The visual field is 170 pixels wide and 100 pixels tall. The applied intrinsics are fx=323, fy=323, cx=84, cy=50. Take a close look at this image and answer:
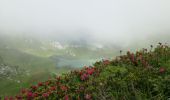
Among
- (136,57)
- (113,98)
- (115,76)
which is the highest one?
(136,57)

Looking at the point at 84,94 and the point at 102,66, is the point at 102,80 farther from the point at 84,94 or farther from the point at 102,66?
the point at 102,66

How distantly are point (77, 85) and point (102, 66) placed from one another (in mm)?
1763

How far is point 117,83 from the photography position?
9.08m

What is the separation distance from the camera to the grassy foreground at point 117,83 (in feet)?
28.3

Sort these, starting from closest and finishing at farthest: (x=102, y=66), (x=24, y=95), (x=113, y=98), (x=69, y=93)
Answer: (x=113, y=98), (x=69, y=93), (x=24, y=95), (x=102, y=66)

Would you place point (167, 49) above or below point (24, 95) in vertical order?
above

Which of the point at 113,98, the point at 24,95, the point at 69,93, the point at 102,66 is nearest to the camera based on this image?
the point at 113,98

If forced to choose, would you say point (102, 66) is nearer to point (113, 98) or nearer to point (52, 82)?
point (52, 82)

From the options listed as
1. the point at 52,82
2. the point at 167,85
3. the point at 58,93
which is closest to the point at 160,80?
the point at 167,85

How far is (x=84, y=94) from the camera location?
348 inches

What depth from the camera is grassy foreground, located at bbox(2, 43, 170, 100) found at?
8.64 m

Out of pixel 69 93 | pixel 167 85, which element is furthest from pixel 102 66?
pixel 167 85

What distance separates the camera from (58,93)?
9.27 m

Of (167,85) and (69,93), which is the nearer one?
(167,85)
